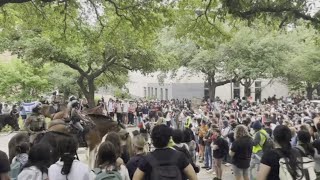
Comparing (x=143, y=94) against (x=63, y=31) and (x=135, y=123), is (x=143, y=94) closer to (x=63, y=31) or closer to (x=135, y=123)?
(x=135, y=123)

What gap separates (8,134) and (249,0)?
583 inches

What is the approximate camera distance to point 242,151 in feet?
29.4

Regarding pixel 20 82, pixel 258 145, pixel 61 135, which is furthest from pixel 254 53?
pixel 61 135

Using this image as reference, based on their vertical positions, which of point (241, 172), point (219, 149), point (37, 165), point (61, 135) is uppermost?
point (61, 135)

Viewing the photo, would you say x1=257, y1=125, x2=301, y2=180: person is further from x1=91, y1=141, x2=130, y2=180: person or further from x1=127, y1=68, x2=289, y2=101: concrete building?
x1=127, y1=68, x2=289, y2=101: concrete building

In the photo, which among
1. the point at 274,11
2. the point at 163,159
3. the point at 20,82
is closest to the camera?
the point at 163,159

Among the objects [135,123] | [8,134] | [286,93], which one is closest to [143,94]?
[286,93]

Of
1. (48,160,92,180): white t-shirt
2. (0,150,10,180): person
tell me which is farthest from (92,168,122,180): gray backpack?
(0,150,10,180): person

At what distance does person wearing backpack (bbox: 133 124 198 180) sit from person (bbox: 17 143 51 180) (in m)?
0.94

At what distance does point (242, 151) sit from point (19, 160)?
480cm

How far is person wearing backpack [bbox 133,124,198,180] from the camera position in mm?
4617

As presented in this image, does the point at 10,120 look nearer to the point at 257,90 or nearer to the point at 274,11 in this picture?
the point at 274,11

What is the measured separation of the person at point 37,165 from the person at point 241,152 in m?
5.02

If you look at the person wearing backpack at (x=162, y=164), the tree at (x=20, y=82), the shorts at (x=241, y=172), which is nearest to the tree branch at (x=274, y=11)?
the shorts at (x=241, y=172)
